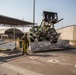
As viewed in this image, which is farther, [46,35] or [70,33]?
[70,33]

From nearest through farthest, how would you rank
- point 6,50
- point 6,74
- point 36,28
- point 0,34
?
1. point 6,74
2. point 6,50
3. point 36,28
4. point 0,34

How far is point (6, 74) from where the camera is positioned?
5.24 m

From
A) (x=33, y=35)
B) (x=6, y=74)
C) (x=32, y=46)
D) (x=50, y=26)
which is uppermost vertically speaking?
(x=50, y=26)

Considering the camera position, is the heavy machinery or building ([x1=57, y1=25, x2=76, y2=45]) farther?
building ([x1=57, y1=25, x2=76, y2=45])

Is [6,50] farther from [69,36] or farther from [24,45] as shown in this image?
[69,36]

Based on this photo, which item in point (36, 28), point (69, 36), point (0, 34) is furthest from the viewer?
point (0, 34)

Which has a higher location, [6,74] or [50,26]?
[50,26]

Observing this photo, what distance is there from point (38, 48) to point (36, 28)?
11.5ft

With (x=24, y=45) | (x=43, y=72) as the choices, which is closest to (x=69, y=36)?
(x=24, y=45)

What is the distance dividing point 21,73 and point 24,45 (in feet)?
14.8

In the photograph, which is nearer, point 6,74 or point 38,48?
point 6,74

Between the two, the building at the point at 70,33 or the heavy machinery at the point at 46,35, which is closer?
the heavy machinery at the point at 46,35

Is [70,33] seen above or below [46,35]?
above

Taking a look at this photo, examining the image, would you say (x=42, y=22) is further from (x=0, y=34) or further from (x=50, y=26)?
(x=0, y=34)
